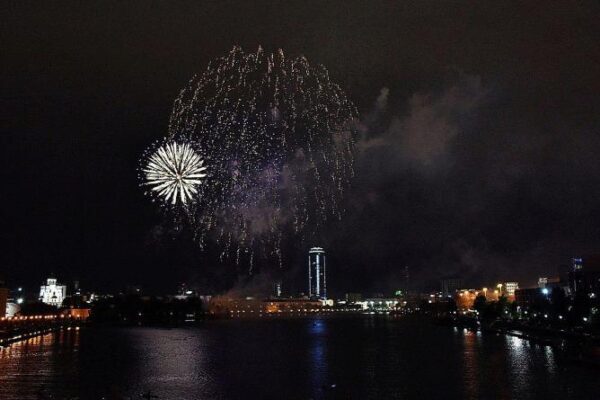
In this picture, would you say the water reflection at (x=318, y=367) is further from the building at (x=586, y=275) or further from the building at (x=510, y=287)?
the building at (x=510, y=287)

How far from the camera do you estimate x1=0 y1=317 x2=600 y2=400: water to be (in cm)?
2721

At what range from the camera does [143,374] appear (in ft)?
109

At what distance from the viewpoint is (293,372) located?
35.0 metres

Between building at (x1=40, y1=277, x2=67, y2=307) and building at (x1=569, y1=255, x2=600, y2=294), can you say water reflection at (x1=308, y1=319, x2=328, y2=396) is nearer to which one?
building at (x1=569, y1=255, x2=600, y2=294)

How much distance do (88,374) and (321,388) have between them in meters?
12.9

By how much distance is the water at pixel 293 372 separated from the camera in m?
27.2

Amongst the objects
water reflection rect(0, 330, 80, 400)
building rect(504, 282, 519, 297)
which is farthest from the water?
building rect(504, 282, 519, 297)

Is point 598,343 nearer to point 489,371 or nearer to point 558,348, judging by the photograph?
point 558,348

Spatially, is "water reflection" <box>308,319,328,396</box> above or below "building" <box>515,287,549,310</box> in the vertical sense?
below

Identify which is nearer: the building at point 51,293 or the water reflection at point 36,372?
the water reflection at point 36,372

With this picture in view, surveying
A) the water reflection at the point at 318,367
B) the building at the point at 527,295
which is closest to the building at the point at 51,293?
the building at the point at 527,295

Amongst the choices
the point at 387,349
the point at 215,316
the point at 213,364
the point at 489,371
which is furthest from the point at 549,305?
the point at 215,316

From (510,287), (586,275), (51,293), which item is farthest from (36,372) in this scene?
(510,287)

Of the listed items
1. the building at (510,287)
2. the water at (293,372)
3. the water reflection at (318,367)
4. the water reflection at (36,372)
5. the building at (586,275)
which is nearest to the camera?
the water reflection at (36,372)
